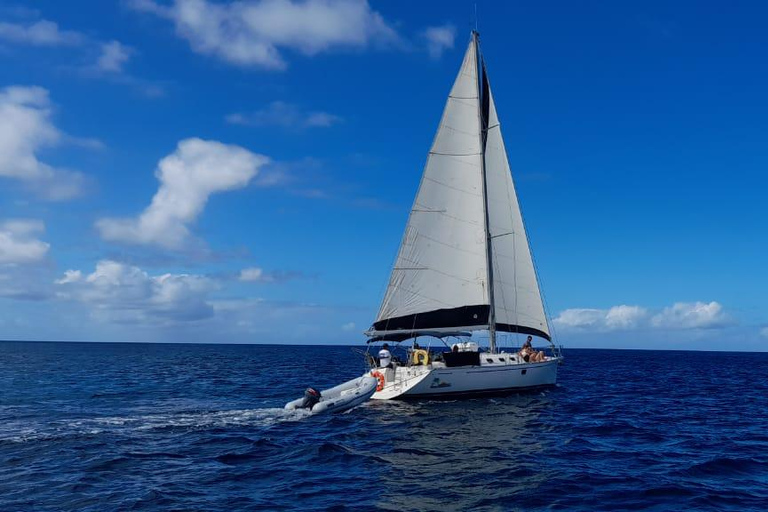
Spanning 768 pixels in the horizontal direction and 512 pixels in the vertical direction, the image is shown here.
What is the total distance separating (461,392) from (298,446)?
456 inches

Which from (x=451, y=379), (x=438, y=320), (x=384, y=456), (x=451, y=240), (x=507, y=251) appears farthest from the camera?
(x=507, y=251)

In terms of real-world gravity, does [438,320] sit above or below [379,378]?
above

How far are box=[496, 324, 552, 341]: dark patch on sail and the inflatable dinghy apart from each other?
367 inches

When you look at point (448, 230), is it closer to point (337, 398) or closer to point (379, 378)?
point (379, 378)

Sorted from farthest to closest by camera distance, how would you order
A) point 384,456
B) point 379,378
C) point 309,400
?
Answer: point 379,378
point 309,400
point 384,456

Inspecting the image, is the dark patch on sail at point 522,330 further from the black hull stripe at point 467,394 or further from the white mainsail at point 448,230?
the black hull stripe at point 467,394

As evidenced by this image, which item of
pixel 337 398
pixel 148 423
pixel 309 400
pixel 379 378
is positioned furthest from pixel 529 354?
pixel 148 423

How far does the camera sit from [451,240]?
31.1 meters

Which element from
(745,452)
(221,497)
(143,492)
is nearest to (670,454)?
(745,452)

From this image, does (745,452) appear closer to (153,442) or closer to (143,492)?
(143,492)

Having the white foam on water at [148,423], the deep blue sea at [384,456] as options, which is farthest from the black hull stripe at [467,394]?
the white foam on water at [148,423]

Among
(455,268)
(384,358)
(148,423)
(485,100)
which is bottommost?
(148,423)

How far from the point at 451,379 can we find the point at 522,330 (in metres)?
7.66

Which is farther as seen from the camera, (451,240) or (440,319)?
(451,240)
